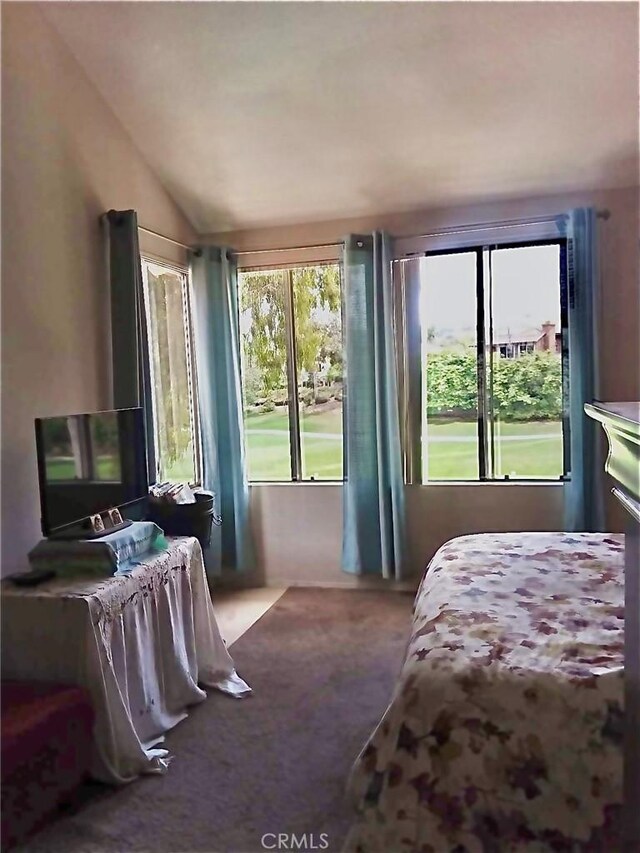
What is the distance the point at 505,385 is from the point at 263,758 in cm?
239

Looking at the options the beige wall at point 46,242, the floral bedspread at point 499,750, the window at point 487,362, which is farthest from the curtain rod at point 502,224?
the floral bedspread at point 499,750

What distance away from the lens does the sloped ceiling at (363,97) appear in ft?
8.76

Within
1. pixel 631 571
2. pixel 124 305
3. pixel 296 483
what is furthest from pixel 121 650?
pixel 296 483

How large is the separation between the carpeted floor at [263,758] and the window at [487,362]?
3.61 feet

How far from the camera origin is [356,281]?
3.74m

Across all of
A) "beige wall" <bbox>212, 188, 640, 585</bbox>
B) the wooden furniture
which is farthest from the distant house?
the wooden furniture

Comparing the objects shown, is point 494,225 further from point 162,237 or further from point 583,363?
point 162,237

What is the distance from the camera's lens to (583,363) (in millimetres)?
3455

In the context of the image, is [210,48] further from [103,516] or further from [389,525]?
[389,525]

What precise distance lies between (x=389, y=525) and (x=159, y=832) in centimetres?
217

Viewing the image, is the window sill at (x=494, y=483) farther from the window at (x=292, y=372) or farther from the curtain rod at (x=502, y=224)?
the curtain rod at (x=502, y=224)

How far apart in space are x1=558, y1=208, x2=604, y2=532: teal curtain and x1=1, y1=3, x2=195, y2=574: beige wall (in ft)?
7.77

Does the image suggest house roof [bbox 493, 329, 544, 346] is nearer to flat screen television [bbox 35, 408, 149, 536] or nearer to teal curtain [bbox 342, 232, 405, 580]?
teal curtain [bbox 342, 232, 405, 580]

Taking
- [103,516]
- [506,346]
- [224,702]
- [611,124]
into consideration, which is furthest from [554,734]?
[611,124]
